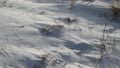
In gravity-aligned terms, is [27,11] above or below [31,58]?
above

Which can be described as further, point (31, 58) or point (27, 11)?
point (27, 11)

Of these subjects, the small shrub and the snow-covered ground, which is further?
the small shrub

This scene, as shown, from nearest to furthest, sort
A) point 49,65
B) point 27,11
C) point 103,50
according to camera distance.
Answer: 1. point 49,65
2. point 103,50
3. point 27,11

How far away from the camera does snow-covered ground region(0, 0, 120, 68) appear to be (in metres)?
2.62

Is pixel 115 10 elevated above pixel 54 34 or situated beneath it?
elevated above

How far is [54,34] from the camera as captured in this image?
304 cm

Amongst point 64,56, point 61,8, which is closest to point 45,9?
point 61,8

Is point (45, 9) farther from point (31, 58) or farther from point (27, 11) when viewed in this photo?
point (31, 58)

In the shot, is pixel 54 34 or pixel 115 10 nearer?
pixel 54 34

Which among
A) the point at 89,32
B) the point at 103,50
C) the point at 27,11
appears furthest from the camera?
the point at 27,11

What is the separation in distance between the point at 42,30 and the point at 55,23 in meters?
0.21

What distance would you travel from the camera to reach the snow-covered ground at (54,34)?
2.62 metres

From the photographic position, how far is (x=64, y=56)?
8.83 feet

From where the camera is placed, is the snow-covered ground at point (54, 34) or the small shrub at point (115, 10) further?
→ the small shrub at point (115, 10)
